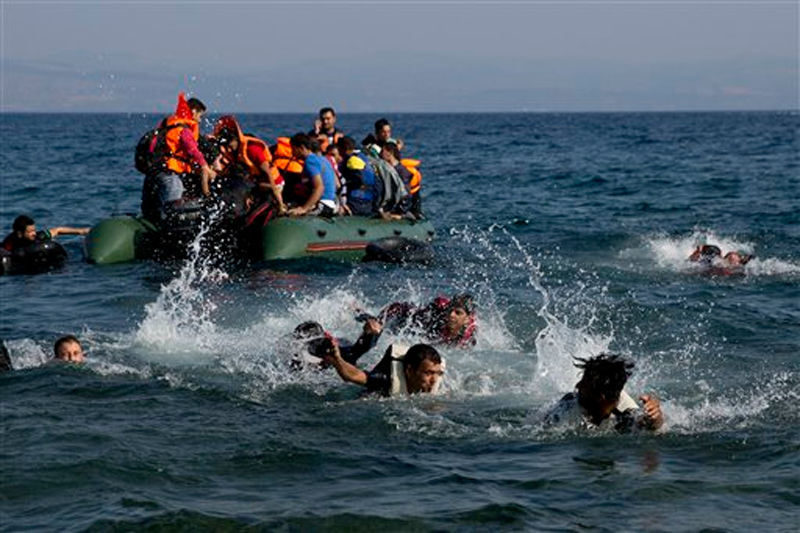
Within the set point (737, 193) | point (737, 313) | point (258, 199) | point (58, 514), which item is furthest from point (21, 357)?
point (737, 193)

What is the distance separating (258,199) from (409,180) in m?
2.34

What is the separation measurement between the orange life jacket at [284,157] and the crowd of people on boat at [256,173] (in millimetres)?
14

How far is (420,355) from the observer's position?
900 centimetres

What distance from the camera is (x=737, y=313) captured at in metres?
13.6

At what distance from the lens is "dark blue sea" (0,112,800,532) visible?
7188 mm

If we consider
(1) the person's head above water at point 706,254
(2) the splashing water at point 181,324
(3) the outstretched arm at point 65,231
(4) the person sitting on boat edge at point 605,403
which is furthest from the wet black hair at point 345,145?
(4) the person sitting on boat edge at point 605,403

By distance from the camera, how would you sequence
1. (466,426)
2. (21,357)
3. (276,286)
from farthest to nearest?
(276,286) < (21,357) < (466,426)

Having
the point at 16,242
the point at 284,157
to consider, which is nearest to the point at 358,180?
the point at 284,157

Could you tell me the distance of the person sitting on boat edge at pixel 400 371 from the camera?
355 inches

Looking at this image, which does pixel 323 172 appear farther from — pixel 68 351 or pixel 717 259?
pixel 68 351

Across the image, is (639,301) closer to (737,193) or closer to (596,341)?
A: (596,341)

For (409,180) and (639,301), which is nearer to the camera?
(639,301)

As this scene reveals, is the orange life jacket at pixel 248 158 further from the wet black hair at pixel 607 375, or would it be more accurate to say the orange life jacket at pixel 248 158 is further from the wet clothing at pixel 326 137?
the wet black hair at pixel 607 375

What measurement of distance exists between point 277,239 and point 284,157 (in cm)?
127
